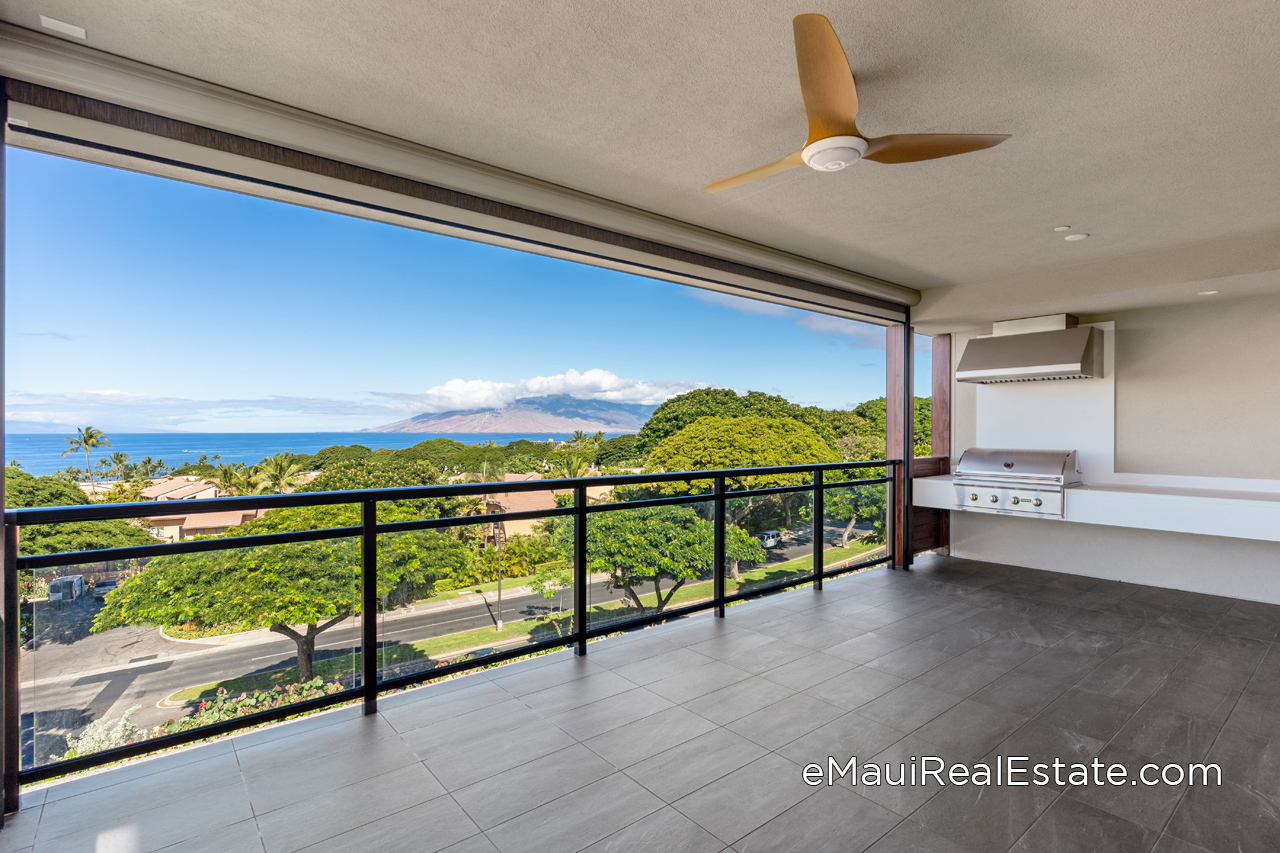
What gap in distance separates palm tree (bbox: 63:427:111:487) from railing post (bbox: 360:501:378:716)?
22.6 metres

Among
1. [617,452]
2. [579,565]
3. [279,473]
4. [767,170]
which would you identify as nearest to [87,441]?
[279,473]

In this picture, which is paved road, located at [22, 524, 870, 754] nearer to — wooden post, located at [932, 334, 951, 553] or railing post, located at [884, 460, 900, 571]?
railing post, located at [884, 460, 900, 571]

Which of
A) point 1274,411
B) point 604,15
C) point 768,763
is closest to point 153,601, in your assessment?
point 768,763

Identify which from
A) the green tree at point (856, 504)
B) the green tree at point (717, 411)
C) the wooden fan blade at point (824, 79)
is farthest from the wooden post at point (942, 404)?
the green tree at point (717, 411)

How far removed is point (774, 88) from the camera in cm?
208

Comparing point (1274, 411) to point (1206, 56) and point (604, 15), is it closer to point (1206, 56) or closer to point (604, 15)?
point (1206, 56)

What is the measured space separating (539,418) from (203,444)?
12.8 m

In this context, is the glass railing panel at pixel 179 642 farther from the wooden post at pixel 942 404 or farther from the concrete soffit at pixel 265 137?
the wooden post at pixel 942 404

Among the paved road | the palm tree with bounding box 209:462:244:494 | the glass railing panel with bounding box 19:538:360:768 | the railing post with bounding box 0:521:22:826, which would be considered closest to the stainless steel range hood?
the glass railing panel with bounding box 19:538:360:768

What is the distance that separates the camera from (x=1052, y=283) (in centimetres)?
441

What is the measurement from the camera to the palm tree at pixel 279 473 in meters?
21.7

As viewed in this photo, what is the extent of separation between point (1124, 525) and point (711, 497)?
9.71 ft

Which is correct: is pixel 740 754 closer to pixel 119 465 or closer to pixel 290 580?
pixel 290 580

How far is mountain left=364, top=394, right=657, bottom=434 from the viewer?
2602cm
